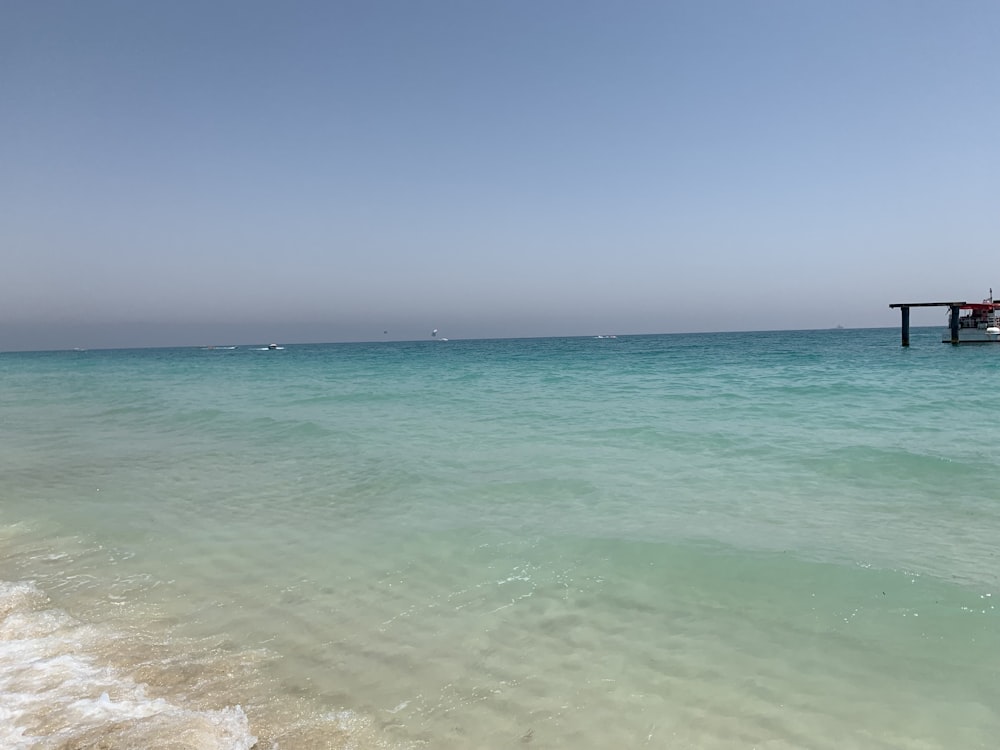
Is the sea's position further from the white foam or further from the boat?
the boat

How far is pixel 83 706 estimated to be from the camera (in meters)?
2.94

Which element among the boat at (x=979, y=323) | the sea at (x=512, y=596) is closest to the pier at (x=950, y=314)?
the boat at (x=979, y=323)

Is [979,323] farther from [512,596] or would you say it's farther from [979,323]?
[512,596]

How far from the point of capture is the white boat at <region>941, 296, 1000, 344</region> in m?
47.0

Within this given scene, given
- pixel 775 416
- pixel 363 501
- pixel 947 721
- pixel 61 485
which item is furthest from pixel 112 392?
pixel 947 721

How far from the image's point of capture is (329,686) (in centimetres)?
326

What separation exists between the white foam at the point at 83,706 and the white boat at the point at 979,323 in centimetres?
5930

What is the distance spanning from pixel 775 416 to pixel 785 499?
6608 mm

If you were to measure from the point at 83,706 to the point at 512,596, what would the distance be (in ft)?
8.59

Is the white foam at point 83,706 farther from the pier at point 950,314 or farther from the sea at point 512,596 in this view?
the pier at point 950,314

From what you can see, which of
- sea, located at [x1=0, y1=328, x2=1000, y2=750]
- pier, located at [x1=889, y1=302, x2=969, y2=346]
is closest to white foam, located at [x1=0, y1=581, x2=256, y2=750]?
sea, located at [x1=0, y1=328, x2=1000, y2=750]

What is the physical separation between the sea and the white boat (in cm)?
4804

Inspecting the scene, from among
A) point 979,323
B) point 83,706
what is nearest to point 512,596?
point 83,706

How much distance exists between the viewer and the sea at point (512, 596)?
2.95m
